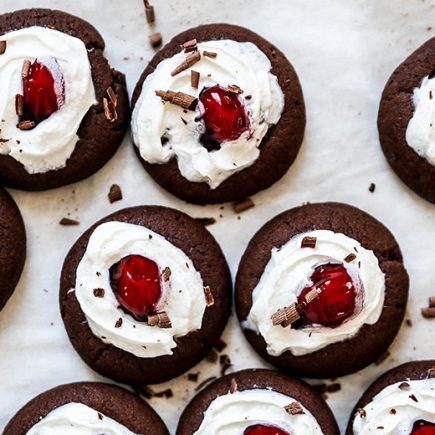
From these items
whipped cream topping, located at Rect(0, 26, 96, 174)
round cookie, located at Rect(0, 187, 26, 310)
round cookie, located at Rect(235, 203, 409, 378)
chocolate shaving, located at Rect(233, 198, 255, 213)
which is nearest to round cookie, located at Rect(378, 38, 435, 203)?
round cookie, located at Rect(235, 203, 409, 378)

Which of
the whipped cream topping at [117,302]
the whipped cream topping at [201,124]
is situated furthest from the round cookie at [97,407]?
the whipped cream topping at [201,124]

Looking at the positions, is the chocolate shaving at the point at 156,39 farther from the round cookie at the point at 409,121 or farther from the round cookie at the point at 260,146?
the round cookie at the point at 409,121

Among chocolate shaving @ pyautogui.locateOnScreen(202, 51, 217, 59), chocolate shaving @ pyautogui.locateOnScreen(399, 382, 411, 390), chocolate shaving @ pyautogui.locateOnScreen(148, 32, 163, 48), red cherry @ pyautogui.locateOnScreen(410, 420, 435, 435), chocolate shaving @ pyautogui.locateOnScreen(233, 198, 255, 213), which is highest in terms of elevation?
chocolate shaving @ pyautogui.locateOnScreen(202, 51, 217, 59)

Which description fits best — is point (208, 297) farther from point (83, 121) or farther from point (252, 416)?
point (83, 121)

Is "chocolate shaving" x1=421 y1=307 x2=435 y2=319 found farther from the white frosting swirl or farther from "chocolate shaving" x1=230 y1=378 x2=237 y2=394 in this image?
the white frosting swirl

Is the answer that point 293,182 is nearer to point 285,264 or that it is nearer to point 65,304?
point 285,264

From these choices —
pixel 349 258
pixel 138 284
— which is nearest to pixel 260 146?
pixel 349 258
